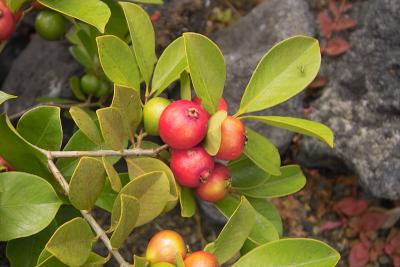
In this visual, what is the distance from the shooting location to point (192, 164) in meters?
1.05

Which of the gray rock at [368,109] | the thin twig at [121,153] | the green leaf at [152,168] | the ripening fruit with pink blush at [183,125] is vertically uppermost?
the ripening fruit with pink blush at [183,125]

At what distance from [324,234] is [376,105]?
0.58 m

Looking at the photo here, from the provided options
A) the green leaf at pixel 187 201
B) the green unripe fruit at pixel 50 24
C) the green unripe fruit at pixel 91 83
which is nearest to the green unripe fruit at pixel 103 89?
the green unripe fruit at pixel 91 83

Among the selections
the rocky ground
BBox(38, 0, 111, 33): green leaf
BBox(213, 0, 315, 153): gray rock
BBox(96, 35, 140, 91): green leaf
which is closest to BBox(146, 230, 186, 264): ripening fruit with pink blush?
BBox(96, 35, 140, 91): green leaf

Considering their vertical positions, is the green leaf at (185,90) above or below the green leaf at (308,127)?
above

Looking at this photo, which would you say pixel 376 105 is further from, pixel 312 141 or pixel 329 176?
pixel 329 176

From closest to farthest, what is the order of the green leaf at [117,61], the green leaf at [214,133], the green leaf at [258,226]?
the green leaf at [214,133] → the green leaf at [117,61] → the green leaf at [258,226]

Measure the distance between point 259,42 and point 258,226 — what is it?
1214 mm

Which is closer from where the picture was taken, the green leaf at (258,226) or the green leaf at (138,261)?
the green leaf at (138,261)

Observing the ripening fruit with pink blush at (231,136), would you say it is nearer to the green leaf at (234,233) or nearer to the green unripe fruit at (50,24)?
the green leaf at (234,233)

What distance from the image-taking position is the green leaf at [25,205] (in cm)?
108

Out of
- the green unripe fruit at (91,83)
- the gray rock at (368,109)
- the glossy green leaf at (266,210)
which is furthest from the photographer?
the gray rock at (368,109)

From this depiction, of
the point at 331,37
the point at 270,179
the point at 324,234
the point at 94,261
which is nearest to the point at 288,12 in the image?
the point at 331,37

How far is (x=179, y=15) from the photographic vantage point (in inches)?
87.9
